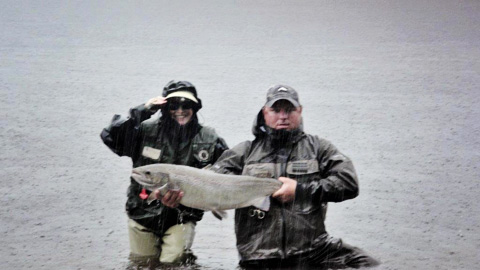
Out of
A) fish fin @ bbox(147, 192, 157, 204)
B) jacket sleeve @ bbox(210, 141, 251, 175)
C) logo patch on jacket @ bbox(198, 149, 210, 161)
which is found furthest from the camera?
logo patch on jacket @ bbox(198, 149, 210, 161)

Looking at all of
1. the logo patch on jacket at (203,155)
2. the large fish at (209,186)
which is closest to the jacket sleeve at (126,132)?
the logo patch on jacket at (203,155)

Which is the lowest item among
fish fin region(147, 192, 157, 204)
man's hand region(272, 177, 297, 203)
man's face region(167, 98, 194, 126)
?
fish fin region(147, 192, 157, 204)

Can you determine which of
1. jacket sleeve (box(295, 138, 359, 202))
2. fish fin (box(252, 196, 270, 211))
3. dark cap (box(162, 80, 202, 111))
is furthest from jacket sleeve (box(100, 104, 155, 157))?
jacket sleeve (box(295, 138, 359, 202))

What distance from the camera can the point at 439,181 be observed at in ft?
36.7

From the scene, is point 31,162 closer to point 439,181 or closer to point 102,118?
point 102,118

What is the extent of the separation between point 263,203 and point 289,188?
227mm

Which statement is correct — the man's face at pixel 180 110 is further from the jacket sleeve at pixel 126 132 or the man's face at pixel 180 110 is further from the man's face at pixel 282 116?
the man's face at pixel 282 116

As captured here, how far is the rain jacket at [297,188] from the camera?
6648 millimetres

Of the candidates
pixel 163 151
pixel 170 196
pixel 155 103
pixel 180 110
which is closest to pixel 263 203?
pixel 170 196

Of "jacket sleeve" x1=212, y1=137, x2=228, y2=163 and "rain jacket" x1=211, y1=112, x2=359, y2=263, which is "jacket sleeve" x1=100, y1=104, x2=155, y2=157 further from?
"rain jacket" x1=211, y1=112, x2=359, y2=263

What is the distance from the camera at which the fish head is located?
22.4 ft

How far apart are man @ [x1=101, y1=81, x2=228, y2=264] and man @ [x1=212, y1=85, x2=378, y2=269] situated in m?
0.55

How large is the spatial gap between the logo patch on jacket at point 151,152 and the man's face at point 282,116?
1020mm

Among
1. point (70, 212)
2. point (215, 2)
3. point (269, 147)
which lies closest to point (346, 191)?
point (269, 147)
